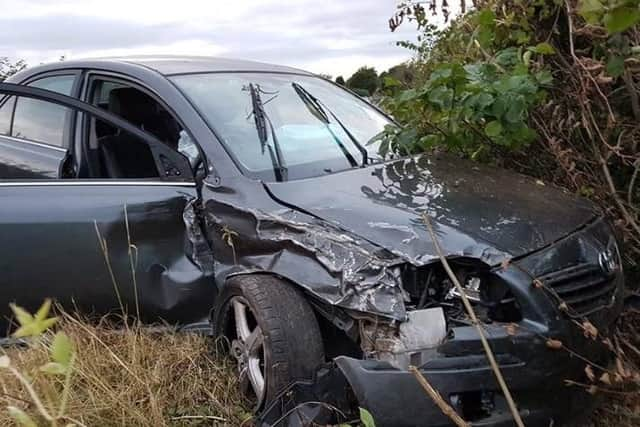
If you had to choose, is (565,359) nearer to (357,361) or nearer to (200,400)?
(357,361)

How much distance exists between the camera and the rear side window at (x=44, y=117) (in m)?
3.75

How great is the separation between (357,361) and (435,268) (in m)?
0.47

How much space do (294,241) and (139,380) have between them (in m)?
0.95

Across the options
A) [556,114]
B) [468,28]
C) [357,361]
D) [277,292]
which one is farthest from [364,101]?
[357,361]

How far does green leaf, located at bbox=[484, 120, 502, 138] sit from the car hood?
0.79 ft

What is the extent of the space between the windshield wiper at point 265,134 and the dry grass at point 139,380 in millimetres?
867

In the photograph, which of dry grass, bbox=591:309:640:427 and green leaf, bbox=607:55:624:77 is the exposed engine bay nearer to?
dry grass, bbox=591:309:640:427

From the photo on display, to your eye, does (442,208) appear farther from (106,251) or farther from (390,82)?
(106,251)

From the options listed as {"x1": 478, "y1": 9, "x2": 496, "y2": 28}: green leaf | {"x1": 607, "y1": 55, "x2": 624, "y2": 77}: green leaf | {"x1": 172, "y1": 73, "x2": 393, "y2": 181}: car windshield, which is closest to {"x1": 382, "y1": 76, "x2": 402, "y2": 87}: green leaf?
{"x1": 172, "y1": 73, "x2": 393, "y2": 181}: car windshield

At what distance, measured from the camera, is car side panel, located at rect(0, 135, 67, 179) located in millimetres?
3611

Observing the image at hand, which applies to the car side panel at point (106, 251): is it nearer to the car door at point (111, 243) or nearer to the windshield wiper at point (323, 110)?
the car door at point (111, 243)

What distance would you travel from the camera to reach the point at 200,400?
3.02 m

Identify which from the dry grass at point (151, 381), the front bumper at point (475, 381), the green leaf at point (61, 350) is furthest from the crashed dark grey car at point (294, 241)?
the green leaf at point (61, 350)

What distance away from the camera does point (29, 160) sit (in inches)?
146
